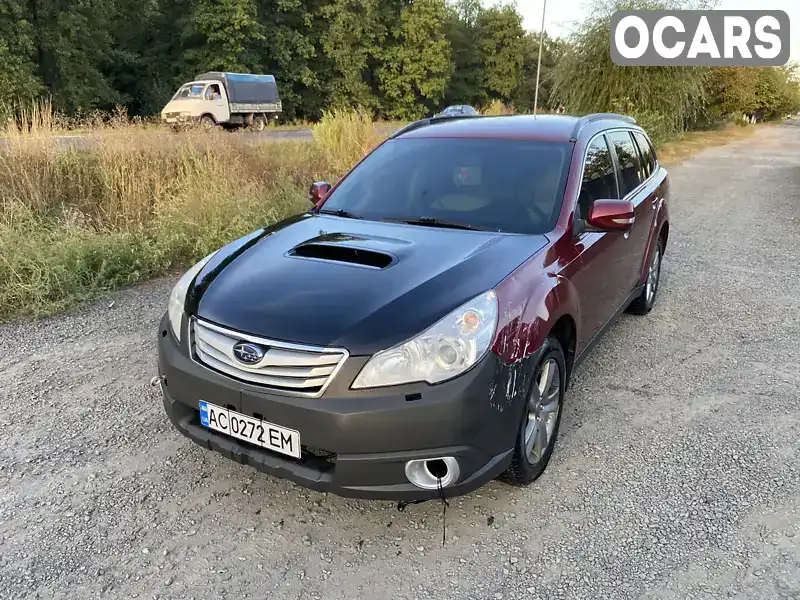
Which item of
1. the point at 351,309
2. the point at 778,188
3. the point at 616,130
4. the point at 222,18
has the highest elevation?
the point at 222,18

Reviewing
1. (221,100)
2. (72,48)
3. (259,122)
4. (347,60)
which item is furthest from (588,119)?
(347,60)

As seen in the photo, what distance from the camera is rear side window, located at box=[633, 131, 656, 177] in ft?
16.6

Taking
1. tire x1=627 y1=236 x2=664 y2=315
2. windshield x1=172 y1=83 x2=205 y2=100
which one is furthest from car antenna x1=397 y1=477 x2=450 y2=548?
windshield x1=172 y1=83 x2=205 y2=100

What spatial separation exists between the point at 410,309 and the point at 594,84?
21857 millimetres

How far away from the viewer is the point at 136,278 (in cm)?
585

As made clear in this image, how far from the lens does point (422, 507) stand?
2777 mm

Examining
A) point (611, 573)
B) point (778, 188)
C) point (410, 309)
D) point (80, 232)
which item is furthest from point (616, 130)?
point (778, 188)

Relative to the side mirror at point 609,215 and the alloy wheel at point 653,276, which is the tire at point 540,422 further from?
the alloy wheel at point 653,276

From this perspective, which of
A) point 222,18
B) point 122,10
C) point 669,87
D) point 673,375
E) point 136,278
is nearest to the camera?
point 673,375

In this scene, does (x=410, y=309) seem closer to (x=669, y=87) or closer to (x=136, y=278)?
(x=136, y=278)

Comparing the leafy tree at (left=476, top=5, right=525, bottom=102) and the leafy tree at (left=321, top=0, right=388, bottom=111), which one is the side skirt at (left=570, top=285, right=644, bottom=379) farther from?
the leafy tree at (left=476, top=5, right=525, bottom=102)

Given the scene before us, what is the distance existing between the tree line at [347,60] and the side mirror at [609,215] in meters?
→ 12.9

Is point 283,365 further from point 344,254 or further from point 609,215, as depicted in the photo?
point 609,215

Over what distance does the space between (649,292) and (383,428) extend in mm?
3783
